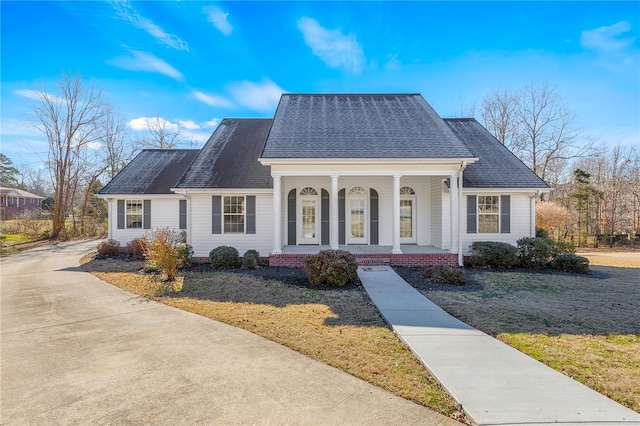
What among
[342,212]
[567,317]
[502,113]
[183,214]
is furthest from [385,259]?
[502,113]

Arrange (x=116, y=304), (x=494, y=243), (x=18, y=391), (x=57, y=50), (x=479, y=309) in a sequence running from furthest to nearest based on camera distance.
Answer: (x=494, y=243)
(x=57, y=50)
(x=116, y=304)
(x=479, y=309)
(x=18, y=391)

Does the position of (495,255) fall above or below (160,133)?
below

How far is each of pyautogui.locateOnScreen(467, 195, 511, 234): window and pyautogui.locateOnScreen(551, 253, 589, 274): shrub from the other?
2.01m

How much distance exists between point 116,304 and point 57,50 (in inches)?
384

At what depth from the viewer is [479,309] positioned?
6.62m

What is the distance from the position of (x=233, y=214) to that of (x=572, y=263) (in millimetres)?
12626

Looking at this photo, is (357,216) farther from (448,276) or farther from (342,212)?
(448,276)

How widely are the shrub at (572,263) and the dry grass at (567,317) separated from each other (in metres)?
0.54

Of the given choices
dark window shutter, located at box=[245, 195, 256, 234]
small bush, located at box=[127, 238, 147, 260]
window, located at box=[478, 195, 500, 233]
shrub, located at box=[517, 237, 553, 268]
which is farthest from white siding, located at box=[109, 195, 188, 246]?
shrub, located at box=[517, 237, 553, 268]

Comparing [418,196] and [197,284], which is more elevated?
[418,196]

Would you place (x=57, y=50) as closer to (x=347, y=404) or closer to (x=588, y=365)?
(x=347, y=404)

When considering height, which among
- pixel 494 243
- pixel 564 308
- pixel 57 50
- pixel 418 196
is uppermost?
pixel 57 50

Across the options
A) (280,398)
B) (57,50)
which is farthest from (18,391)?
(57,50)

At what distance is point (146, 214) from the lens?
1516cm
